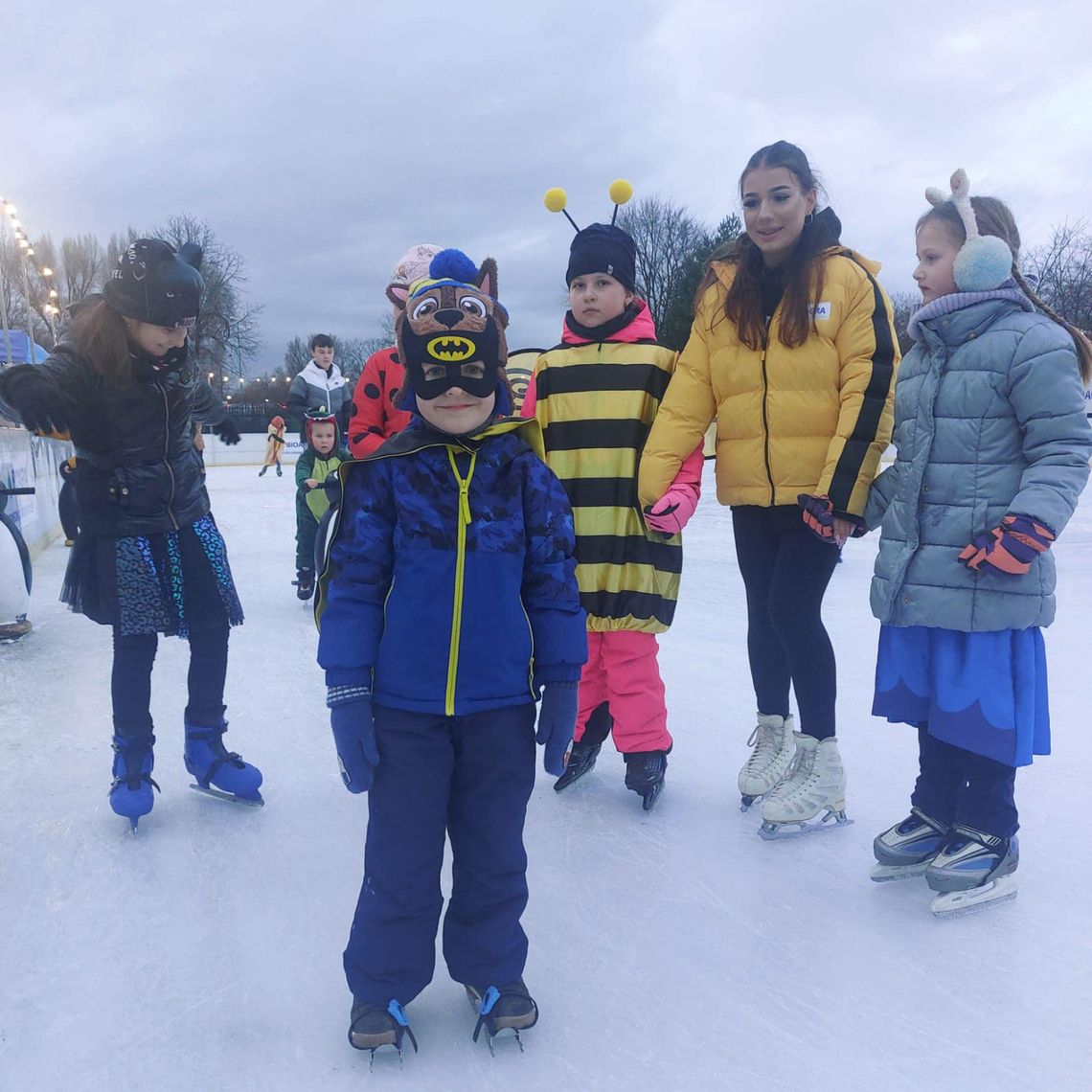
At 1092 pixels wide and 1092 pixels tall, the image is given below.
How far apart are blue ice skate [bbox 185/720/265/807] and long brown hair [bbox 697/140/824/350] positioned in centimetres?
168

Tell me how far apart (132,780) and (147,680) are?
0.25 m

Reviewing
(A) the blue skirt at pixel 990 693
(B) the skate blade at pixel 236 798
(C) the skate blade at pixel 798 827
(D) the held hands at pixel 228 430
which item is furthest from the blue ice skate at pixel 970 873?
(D) the held hands at pixel 228 430

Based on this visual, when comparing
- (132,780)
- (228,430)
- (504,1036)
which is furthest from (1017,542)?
(228,430)

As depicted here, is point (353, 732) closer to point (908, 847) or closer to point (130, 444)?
point (130, 444)

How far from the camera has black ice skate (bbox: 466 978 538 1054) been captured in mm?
1397

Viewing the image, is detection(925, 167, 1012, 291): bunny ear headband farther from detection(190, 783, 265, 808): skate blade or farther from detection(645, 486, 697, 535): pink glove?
detection(190, 783, 265, 808): skate blade

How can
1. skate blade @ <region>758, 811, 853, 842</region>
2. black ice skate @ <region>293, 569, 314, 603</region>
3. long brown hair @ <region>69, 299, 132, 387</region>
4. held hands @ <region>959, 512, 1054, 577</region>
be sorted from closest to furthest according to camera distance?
1. held hands @ <region>959, 512, 1054, 577</region>
2. long brown hair @ <region>69, 299, 132, 387</region>
3. skate blade @ <region>758, 811, 853, 842</region>
4. black ice skate @ <region>293, 569, 314, 603</region>

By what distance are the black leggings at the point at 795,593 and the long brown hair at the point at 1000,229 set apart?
→ 2.13 ft

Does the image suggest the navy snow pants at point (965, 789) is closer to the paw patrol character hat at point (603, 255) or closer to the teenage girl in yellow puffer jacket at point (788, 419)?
the teenage girl in yellow puffer jacket at point (788, 419)

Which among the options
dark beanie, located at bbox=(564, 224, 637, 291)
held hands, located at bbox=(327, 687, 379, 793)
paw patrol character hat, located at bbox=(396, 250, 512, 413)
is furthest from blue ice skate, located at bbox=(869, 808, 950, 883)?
dark beanie, located at bbox=(564, 224, 637, 291)

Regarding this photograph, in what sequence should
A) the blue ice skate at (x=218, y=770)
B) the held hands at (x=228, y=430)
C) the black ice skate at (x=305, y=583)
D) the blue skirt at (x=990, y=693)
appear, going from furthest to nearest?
the black ice skate at (x=305, y=583), the held hands at (x=228, y=430), the blue ice skate at (x=218, y=770), the blue skirt at (x=990, y=693)

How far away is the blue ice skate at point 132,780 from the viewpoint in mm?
2102

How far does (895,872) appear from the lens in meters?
1.88

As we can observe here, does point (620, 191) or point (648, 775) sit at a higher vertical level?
point (620, 191)
